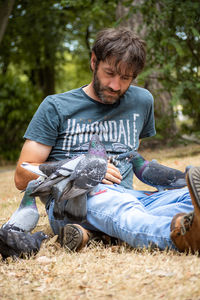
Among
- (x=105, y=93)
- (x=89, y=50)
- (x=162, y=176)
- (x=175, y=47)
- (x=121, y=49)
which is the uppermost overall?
(x=121, y=49)

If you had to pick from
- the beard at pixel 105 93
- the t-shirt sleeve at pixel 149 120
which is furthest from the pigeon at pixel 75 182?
the t-shirt sleeve at pixel 149 120

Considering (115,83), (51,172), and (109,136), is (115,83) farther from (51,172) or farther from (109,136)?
(51,172)

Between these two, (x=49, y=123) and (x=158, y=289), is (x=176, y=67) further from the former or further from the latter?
(x=158, y=289)

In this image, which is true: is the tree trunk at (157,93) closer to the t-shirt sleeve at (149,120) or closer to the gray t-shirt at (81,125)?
the t-shirt sleeve at (149,120)

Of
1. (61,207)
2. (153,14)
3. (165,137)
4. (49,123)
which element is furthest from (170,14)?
(61,207)

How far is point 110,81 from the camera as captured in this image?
3158 millimetres

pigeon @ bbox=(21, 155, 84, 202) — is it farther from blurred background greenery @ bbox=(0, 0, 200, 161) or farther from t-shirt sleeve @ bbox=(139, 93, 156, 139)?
blurred background greenery @ bbox=(0, 0, 200, 161)

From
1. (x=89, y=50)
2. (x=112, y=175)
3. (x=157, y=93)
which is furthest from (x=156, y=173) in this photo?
(x=89, y=50)

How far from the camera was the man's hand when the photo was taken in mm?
2928

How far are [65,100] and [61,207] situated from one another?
3.10 feet

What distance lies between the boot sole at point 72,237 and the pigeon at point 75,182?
8 cm

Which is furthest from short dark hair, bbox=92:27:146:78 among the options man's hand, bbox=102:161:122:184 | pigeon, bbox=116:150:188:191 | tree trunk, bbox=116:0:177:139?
tree trunk, bbox=116:0:177:139

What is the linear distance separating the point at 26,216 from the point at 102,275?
0.83 metres

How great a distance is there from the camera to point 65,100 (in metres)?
3.26
